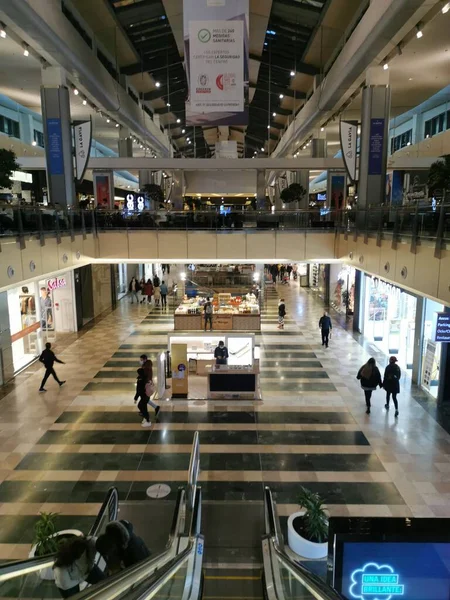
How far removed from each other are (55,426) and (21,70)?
11.9m

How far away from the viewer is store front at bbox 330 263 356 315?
18828 mm

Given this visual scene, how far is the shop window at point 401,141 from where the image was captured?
2398 cm

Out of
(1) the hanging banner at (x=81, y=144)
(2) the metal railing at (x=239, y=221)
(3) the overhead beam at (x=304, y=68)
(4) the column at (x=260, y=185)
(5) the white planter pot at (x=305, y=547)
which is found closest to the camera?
(5) the white planter pot at (x=305, y=547)

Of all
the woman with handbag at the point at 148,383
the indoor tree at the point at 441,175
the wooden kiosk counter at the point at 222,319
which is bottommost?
the wooden kiosk counter at the point at 222,319

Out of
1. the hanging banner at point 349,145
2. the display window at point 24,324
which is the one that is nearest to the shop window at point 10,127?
the display window at point 24,324

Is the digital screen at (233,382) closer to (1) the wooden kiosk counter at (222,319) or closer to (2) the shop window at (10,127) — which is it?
(1) the wooden kiosk counter at (222,319)

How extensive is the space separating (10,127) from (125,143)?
529 cm

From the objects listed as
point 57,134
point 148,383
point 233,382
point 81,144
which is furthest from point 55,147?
point 233,382

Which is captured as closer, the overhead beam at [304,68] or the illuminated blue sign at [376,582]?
the illuminated blue sign at [376,582]

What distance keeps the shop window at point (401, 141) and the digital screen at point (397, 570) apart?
24.2 m

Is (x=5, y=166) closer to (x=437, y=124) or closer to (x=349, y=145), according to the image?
(x=349, y=145)

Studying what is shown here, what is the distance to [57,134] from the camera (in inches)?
555

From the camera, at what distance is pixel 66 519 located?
6.16 m

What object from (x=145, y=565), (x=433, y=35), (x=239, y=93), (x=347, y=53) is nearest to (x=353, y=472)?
(x=145, y=565)
